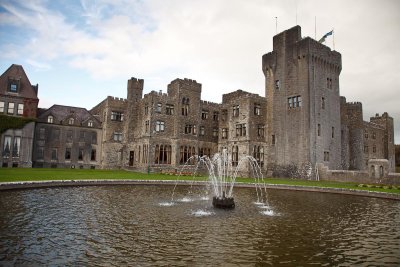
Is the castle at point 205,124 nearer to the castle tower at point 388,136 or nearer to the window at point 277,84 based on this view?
the window at point 277,84

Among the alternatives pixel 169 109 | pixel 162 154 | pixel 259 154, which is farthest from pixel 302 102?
pixel 162 154

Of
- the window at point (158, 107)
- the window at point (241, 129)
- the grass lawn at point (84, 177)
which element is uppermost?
the window at point (158, 107)

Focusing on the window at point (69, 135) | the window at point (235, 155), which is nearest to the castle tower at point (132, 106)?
the window at point (69, 135)

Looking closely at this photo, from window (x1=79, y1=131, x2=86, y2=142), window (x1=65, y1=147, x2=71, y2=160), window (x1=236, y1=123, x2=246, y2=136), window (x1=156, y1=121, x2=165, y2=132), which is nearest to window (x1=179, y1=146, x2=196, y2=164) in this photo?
window (x1=156, y1=121, x2=165, y2=132)

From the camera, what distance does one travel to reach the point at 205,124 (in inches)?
1935

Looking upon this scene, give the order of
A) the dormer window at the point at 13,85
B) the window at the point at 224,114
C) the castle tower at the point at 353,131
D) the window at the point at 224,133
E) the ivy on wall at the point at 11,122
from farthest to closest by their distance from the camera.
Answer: the castle tower at the point at 353,131 → the window at the point at 224,114 → the window at the point at 224,133 → the dormer window at the point at 13,85 → the ivy on wall at the point at 11,122

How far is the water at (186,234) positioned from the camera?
7668 mm

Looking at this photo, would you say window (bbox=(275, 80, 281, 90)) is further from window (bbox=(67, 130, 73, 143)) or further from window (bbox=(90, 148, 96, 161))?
window (bbox=(67, 130, 73, 143))

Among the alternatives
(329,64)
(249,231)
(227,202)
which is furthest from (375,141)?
(249,231)

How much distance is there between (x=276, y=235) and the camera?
10266mm

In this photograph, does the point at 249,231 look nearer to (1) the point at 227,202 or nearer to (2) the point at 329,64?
(1) the point at 227,202

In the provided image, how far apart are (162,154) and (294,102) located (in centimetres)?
2142

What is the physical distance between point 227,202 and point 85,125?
146 ft

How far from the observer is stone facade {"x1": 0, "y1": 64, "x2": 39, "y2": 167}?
1709 inches
